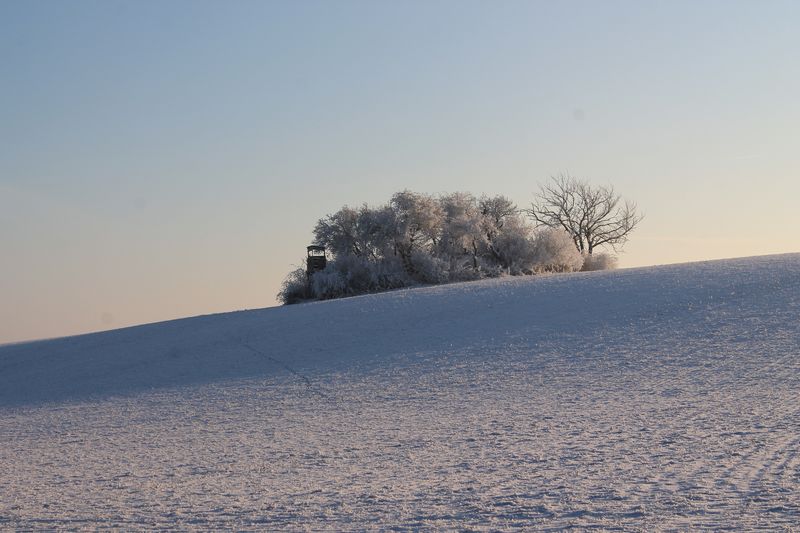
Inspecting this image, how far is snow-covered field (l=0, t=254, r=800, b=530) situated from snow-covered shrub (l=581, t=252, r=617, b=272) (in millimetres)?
15384

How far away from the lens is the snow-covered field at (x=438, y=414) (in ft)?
23.5

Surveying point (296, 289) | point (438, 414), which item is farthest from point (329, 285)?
point (438, 414)

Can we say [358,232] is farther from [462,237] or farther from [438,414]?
[438,414]

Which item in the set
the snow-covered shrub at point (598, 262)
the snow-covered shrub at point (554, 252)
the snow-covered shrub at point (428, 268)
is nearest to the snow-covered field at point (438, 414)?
the snow-covered shrub at point (428, 268)

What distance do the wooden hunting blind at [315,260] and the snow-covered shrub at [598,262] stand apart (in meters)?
12.9

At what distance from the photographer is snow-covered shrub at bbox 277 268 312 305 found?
3859cm

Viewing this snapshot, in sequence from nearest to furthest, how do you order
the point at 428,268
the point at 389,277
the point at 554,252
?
the point at 428,268
the point at 389,277
the point at 554,252

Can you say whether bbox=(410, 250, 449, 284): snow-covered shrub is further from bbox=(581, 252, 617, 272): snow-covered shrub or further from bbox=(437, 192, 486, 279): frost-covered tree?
bbox=(581, 252, 617, 272): snow-covered shrub

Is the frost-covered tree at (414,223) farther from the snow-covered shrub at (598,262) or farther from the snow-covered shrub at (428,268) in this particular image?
the snow-covered shrub at (598,262)

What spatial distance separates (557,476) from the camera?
792cm

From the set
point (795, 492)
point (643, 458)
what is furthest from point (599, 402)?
point (795, 492)

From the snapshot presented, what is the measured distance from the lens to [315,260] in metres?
39.5

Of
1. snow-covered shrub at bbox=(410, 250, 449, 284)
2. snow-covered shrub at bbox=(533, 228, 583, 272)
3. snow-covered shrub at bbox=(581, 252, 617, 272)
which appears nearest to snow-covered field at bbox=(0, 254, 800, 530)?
snow-covered shrub at bbox=(410, 250, 449, 284)

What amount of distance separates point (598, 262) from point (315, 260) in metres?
14.1
